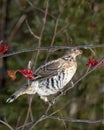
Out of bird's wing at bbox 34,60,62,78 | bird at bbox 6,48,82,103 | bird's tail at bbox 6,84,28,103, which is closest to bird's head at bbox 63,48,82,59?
bird at bbox 6,48,82,103

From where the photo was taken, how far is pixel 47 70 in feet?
18.0

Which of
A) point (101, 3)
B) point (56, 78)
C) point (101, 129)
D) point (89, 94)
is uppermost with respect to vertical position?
point (101, 3)

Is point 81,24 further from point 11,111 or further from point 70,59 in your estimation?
point 70,59

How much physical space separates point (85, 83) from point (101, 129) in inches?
40.2

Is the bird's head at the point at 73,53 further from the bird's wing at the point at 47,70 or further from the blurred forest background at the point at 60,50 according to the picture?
the blurred forest background at the point at 60,50

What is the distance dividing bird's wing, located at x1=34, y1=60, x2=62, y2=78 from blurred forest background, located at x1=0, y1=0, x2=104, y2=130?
2.99 ft

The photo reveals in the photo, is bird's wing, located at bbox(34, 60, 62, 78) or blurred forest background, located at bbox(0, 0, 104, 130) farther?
blurred forest background, located at bbox(0, 0, 104, 130)

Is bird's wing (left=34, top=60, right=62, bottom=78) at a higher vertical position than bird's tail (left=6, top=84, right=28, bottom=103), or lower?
higher

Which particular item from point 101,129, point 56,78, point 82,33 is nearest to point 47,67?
point 56,78

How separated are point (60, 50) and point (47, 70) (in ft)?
4.44

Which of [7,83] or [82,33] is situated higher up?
[82,33]

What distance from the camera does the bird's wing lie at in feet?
17.9

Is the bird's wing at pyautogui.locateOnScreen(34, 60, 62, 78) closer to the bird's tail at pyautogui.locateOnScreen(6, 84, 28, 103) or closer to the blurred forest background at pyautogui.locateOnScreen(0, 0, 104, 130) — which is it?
the bird's tail at pyautogui.locateOnScreen(6, 84, 28, 103)

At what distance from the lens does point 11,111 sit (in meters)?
7.31
